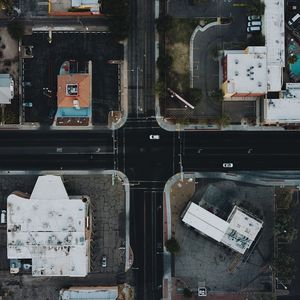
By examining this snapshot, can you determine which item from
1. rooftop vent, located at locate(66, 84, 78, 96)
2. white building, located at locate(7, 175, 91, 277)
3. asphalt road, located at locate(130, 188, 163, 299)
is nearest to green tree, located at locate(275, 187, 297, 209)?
asphalt road, located at locate(130, 188, 163, 299)

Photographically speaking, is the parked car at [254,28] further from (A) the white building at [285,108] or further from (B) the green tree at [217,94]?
(A) the white building at [285,108]

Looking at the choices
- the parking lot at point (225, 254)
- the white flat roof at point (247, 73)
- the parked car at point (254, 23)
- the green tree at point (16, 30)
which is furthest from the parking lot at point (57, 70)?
the parked car at point (254, 23)

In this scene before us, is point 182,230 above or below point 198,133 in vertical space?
below

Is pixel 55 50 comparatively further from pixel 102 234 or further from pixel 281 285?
pixel 281 285

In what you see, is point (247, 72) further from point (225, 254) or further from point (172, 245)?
point (172, 245)

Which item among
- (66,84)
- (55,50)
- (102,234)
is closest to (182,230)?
(102,234)
